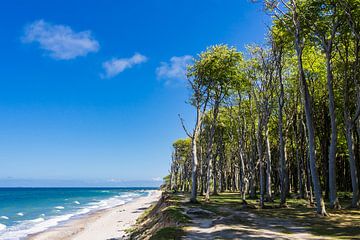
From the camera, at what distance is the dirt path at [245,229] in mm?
14664

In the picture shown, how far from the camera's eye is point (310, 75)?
3378cm

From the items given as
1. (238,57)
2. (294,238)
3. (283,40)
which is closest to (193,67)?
(238,57)

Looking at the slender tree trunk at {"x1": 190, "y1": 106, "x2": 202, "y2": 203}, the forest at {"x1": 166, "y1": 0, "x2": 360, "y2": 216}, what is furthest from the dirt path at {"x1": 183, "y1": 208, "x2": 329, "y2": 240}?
the slender tree trunk at {"x1": 190, "y1": 106, "x2": 202, "y2": 203}

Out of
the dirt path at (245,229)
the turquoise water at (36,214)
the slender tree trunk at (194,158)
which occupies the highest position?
the slender tree trunk at (194,158)

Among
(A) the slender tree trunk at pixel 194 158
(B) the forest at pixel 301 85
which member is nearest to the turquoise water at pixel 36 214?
(A) the slender tree trunk at pixel 194 158

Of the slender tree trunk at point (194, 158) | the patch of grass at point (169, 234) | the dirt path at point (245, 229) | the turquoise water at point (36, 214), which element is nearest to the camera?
the dirt path at point (245, 229)

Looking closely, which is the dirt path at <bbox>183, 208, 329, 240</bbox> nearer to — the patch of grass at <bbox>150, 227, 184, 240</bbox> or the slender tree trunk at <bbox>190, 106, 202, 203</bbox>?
the patch of grass at <bbox>150, 227, 184, 240</bbox>

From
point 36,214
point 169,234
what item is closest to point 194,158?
point 169,234

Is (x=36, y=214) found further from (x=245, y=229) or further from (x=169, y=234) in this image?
(x=245, y=229)

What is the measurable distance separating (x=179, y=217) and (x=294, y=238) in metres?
7.95

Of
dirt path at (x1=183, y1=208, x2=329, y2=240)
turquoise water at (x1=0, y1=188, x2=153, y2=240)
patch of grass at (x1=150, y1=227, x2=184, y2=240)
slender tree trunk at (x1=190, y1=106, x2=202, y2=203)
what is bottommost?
turquoise water at (x1=0, y1=188, x2=153, y2=240)

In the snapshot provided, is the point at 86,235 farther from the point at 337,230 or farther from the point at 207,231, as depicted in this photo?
the point at 337,230

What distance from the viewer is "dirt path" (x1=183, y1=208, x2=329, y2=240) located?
14.7 metres

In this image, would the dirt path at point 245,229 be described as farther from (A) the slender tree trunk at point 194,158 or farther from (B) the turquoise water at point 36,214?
(B) the turquoise water at point 36,214
